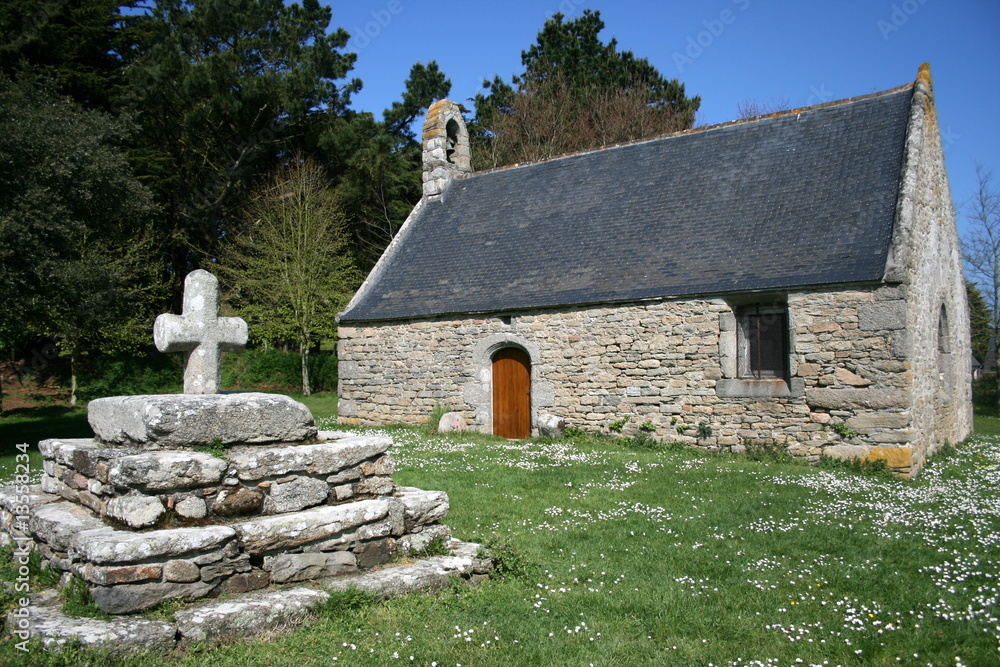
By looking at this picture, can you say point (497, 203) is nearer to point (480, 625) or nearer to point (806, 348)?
point (806, 348)

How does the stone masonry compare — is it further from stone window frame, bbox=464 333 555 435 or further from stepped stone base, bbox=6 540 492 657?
stone window frame, bbox=464 333 555 435

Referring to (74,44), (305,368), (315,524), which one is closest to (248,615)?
(315,524)

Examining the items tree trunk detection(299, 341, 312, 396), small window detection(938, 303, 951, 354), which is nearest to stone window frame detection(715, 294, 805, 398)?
small window detection(938, 303, 951, 354)

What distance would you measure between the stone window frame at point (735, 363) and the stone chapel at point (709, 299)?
0.03 metres

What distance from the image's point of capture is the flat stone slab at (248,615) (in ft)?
13.0

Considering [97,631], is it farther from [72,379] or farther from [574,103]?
[574,103]

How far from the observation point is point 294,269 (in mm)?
25297

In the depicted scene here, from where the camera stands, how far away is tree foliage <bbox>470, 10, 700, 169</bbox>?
3167 cm

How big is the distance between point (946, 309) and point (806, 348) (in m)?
4.89

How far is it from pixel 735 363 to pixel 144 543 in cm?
1047

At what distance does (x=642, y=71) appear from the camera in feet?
109

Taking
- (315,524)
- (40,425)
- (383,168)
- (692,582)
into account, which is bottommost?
(692,582)

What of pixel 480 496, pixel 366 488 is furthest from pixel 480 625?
pixel 480 496
